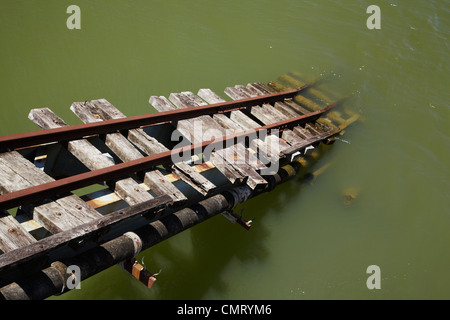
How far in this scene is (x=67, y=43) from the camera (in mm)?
8445

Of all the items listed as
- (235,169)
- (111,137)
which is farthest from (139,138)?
(235,169)

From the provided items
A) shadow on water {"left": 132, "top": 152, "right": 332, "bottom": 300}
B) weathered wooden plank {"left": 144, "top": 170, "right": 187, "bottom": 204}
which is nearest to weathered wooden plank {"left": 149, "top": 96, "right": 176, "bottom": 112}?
weathered wooden plank {"left": 144, "top": 170, "right": 187, "bottom": 204}

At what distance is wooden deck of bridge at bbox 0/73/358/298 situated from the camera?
12.1 feet

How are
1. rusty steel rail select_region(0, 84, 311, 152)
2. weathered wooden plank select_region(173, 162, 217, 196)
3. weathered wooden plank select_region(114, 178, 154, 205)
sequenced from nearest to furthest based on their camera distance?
weathered wooden plank select_region(114, 178, 154, 205)
rusty steel rail select_region(0, 84, 311, 152)
weathered wooden plank select_region(173, 162, 217, 196)

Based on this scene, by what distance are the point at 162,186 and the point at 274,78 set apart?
5808 mm

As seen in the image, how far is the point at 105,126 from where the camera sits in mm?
4934

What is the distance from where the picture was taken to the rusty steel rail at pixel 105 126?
14.0ft

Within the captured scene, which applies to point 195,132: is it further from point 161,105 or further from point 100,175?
point 100,175

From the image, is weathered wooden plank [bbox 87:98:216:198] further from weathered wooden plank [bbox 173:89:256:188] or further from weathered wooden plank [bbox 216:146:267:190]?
weathered wooden plank [bbox 216:146:267:190]

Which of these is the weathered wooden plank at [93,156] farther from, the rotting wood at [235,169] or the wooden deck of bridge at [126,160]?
the rotting wood at [235,169]

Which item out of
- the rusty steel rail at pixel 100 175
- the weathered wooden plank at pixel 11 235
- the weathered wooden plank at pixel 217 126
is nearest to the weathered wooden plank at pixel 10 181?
the rusty steel rail at pixel 100 175

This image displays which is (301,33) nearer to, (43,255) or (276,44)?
(276,44)

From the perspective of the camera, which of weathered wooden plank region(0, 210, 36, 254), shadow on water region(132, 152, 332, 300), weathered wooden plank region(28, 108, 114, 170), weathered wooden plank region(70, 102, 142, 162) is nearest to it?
weathered wooden plank region(0, 210, 36, 254)

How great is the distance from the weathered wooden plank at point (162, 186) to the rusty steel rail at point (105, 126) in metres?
0.88
